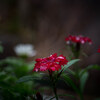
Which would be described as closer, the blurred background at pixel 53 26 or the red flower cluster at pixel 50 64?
the red flower cluster at pixel 50 64

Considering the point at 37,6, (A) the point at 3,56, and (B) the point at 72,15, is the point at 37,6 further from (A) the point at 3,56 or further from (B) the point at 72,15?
(A) the point at 3,56

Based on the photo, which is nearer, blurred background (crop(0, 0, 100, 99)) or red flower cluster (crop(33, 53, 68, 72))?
red flower cluster (crop(33, 53, 68, 72))

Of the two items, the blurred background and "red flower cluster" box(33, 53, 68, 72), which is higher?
the blurred background

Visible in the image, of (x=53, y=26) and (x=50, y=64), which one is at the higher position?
(x=53, y=26)

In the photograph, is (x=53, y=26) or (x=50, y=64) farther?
(x=53, y=26)

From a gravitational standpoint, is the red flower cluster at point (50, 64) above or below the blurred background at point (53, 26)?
below

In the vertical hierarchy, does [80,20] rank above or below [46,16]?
below

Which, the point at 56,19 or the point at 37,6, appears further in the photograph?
the point at 37,6

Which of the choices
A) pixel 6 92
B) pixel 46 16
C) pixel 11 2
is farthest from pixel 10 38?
pixel 6 92
